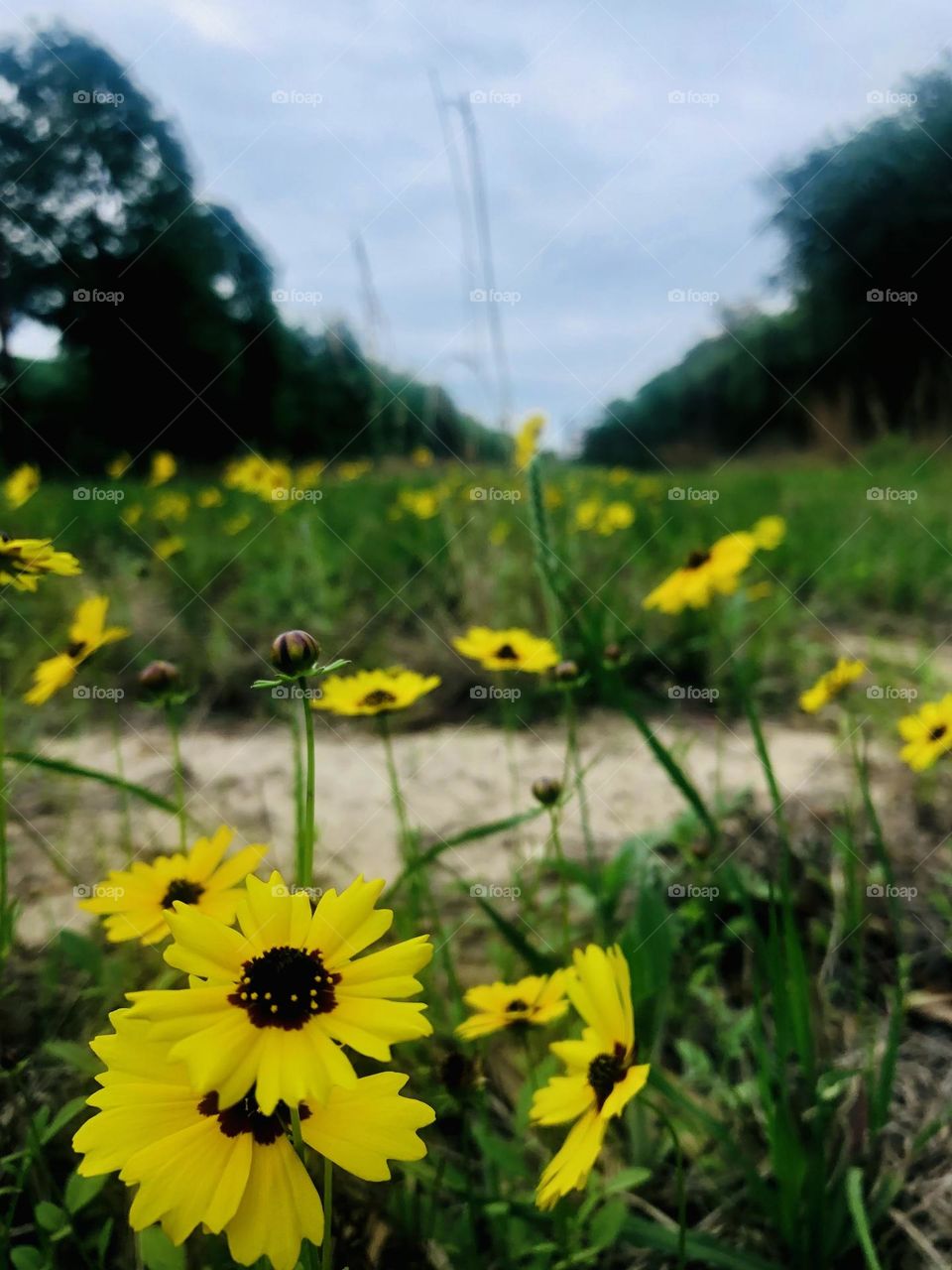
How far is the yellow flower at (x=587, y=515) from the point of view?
8.87ft

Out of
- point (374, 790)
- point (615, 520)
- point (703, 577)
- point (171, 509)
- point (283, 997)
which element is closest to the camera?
point (283, 997)

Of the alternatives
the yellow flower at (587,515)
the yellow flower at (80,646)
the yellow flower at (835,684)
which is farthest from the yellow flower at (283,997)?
the yellow flower at (587,515)

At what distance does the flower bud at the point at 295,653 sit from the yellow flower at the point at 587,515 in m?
2.16

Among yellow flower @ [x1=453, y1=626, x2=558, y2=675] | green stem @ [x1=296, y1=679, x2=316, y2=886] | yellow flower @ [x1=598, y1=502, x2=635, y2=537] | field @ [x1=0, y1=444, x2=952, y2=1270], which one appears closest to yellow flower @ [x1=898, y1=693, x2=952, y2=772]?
field @ [x1=0, y1=444, x2=952, y2=1270]

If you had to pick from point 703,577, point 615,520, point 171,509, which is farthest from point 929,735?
point 171,509

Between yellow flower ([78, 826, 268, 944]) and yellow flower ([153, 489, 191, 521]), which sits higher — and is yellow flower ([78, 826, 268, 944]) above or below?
below

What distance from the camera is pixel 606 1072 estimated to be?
53 cm

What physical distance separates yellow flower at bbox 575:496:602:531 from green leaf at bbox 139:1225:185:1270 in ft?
7.30

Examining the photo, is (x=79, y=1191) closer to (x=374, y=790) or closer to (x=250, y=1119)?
(x=250, y=1119)

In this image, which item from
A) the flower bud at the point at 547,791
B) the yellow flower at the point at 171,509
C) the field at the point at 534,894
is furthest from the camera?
the yellow flower at the point at 171,509

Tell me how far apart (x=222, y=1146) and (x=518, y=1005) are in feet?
1.04

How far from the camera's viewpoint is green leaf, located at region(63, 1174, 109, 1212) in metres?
Answer: 0.57

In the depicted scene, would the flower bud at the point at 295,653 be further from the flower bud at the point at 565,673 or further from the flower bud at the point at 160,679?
the flower bud at the point at 565,673

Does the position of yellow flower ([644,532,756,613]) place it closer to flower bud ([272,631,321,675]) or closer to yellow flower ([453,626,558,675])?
yellow flower ([453,626,558,675])
